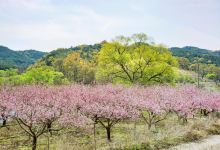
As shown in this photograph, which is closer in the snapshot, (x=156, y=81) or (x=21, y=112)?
(x=21, y=112)

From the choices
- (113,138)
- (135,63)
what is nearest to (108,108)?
(113,138)

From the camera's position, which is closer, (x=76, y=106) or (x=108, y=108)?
(x=108, y=108)

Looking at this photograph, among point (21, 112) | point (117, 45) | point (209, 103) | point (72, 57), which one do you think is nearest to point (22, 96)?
point (21, 112)

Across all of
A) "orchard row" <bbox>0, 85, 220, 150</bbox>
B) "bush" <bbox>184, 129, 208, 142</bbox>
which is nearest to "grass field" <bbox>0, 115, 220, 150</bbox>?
"bush" <bbox>184, 129, 208, 142</bbox>

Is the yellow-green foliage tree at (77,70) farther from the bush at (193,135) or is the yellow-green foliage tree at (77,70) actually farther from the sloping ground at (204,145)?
the sloping ground at (204,145)

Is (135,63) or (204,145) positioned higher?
(135,63)

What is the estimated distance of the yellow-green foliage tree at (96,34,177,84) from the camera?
59.8m

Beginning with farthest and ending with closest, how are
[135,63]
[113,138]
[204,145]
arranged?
[135,63], [113,138], [204,145]

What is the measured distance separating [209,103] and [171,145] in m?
17.9

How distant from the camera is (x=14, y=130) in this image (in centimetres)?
2802

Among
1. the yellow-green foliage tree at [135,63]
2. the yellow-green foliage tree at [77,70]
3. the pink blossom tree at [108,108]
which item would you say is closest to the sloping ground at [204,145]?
the pink blossom tree at [108,108]

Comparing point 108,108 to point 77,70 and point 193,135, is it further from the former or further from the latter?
point 77,70

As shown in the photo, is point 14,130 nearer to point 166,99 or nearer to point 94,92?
point 94,92

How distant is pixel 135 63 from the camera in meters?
60.0
